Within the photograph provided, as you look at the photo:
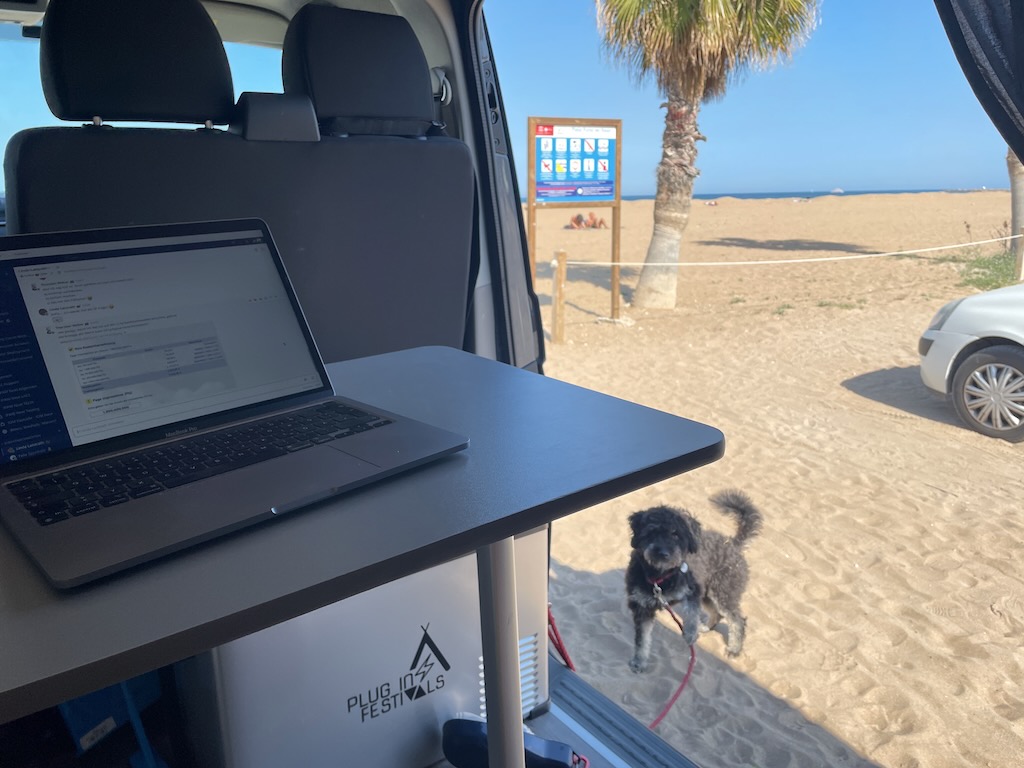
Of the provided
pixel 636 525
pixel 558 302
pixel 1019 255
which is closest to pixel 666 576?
pixel 636 525

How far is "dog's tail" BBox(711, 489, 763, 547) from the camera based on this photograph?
8.91ft

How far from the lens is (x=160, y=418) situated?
95cm

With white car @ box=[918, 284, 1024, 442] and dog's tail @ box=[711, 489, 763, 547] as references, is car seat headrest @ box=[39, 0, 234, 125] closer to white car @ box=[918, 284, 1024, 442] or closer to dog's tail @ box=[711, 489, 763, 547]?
dog's tail @ box=[711, 489, 763, 547]

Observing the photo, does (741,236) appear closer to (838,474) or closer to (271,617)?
(838,474)

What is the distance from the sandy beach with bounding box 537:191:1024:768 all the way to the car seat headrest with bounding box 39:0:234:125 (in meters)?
1.97

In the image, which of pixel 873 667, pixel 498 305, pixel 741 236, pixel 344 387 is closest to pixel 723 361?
pixel 873 667

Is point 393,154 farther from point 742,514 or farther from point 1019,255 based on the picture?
point 1019,255

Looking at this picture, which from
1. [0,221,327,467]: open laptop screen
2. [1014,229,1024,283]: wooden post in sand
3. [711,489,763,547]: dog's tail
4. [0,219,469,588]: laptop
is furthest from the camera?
[1014,229,1024,283]: wooden post in sand

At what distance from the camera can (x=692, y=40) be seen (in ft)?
22.8

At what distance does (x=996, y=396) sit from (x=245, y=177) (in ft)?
10.3

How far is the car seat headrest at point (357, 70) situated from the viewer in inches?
58.1

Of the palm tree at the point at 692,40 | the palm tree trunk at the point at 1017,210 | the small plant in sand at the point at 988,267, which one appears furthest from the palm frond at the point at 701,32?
the palm tree trunk at the point at 1017,210

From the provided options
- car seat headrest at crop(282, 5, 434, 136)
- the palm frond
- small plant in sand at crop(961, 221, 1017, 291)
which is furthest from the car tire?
the palm frond

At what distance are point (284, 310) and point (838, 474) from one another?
10.4ft
